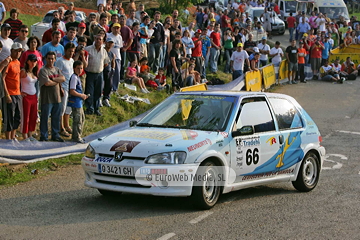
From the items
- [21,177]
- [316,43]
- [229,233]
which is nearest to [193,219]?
[229,233]

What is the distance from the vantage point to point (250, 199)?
9047mm

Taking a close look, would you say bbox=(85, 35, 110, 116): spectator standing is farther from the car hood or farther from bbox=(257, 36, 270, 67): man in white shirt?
bbox=(257, 36, 270, 67): man in white shirt

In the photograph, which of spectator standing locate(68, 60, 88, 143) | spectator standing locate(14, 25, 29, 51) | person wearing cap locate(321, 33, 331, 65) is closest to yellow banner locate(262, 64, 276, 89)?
person wearing cap locate(321, 33, 331, 65)

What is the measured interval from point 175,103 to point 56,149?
11.4 ft

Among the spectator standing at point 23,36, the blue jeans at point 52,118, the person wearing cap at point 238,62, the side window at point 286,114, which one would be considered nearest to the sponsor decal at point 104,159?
the side window at point 286,114

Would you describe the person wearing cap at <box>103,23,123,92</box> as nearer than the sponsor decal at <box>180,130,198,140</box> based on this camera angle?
No

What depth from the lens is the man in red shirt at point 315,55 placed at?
97.1 feet

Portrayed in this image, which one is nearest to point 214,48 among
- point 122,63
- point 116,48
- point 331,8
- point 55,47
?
point 122,63

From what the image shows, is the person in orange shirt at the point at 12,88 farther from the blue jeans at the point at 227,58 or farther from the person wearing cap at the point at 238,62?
the blue jeans at the point at 227,58

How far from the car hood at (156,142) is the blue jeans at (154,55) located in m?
11.3

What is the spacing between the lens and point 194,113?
349 inches

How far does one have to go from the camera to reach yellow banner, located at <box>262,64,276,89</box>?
82.4 ft

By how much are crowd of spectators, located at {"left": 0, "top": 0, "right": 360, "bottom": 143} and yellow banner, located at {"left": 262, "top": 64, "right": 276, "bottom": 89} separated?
29.2 inches

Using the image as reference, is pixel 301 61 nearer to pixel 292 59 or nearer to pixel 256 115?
pixel 292 59
